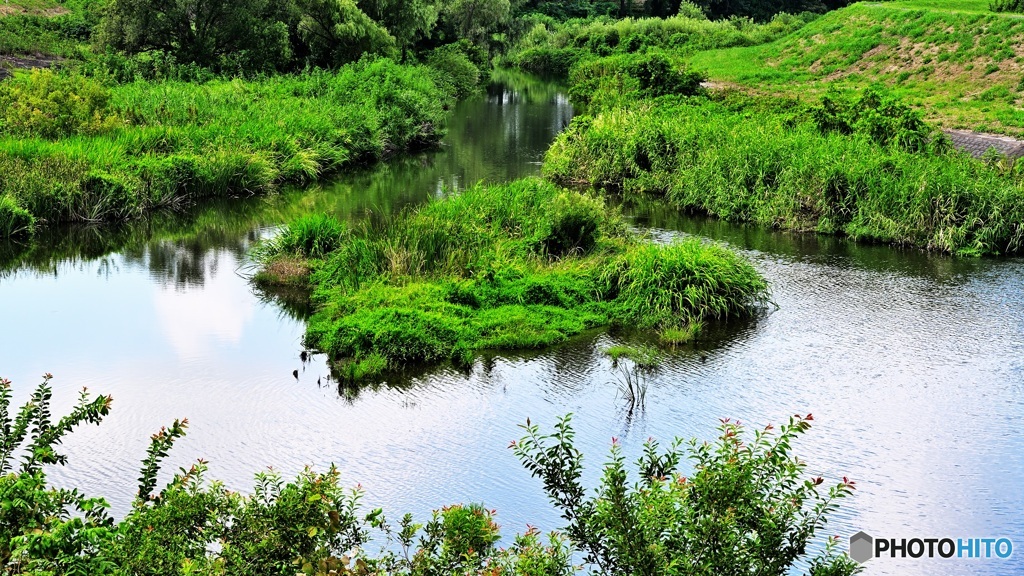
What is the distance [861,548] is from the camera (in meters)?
8.62

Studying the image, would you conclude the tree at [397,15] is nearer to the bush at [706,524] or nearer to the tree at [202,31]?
the tree at [202,31]

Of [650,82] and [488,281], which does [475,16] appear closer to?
[650,82]

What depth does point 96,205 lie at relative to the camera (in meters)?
20.5

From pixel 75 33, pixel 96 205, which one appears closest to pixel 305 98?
pixel 96 205

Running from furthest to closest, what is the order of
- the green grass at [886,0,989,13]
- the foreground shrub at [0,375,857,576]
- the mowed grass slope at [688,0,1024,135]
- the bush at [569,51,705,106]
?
the green grass at [886,0,989,13] < the bush at [569,51,705,106] < the mowed grass slope at [688,0,1024,135] < the foreground shrub at [0,375,857,576]

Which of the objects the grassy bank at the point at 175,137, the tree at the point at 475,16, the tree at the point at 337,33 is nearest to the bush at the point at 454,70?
the tree at the point at 337,33

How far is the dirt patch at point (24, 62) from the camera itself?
3416 centimetres

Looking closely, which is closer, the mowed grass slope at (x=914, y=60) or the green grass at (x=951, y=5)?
the mowed grass slope at (x=914, y=60)

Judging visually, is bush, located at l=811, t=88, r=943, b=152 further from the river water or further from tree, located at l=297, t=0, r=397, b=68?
tree, located at l=297, t=0, r=397, b=68

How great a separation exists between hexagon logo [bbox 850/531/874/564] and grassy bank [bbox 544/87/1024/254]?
11012 mm

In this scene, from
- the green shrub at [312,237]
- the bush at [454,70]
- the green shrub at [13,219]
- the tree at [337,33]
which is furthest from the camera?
the bush at [454,70]

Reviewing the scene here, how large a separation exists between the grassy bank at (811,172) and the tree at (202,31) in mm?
16210

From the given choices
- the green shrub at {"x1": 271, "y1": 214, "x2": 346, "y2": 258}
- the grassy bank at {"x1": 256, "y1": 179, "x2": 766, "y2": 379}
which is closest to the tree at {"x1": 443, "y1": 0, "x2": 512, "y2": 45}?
the green shrub at {"x1": 271, "y1": 214, "x2": 346, "y2": 258}

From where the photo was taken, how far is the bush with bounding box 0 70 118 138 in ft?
75.3
